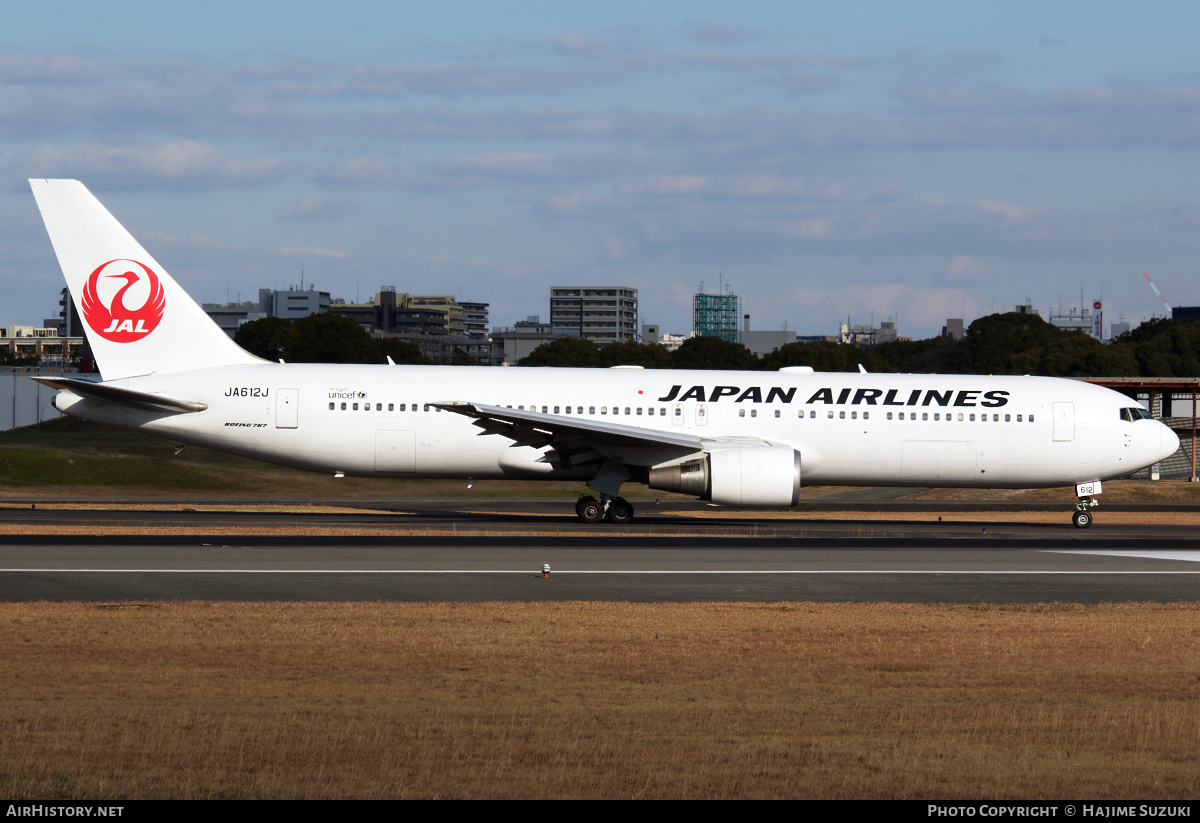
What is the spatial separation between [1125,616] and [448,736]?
10062 mm

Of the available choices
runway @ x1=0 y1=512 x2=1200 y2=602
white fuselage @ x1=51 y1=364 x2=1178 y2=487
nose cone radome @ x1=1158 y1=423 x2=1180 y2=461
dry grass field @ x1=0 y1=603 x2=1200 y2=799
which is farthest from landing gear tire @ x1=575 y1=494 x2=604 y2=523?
nose cone radome @ x1=1158 y1=423 x2=1180 y2=461

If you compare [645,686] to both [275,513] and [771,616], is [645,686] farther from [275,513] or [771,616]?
[275,513]

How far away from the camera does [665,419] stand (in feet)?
93.7

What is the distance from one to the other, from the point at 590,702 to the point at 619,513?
19.0 metres

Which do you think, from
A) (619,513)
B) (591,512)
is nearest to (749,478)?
(619,513)

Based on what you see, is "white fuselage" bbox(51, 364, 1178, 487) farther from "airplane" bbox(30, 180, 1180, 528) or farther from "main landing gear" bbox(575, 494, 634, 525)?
"main landing gear" bbox(575, 494, 634, 525)

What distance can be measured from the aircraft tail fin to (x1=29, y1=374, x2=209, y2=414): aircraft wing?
45.9 inches

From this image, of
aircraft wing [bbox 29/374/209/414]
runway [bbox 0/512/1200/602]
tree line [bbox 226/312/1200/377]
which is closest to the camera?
runway [bbox 0/512/1200/602]

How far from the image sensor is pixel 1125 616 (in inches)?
560

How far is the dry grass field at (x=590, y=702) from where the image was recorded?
698 centimetres

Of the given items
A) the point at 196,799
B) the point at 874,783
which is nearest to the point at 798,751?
the point at 874,783

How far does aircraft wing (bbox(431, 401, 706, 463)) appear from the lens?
26125 mm

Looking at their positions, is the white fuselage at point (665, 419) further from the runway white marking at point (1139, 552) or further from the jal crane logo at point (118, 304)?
the runway white marking at point (1139, 552)

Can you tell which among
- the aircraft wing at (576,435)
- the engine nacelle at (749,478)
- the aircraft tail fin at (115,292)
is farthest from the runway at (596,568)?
the aircraft tail fin at (115,292)
